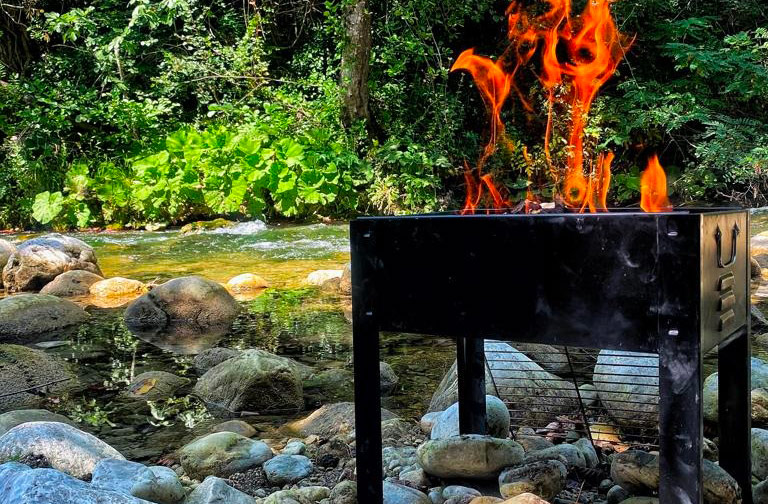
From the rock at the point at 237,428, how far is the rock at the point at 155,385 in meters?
0.76

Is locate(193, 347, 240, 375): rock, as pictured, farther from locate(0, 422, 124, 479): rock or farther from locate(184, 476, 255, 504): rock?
locate(184, 476, 255, 504): rock

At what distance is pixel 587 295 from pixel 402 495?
3.29 feet

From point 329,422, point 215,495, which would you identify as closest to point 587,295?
point 215,495

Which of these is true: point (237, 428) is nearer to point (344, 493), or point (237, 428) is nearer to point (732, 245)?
point (344, 493)

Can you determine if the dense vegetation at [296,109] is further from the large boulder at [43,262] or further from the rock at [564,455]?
the rock at [564,455]

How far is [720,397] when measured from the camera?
8.02 feet

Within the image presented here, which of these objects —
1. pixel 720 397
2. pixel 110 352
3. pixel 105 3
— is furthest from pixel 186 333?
pixel 105 3

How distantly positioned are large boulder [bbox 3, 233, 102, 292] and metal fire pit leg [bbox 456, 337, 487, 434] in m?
7.21

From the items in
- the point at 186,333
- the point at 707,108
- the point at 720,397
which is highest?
the point at 707,108

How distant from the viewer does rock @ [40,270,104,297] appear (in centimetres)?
832

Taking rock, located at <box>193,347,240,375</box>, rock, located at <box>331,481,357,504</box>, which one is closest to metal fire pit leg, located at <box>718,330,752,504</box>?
rock, located at <box>331,481,357,504</box>

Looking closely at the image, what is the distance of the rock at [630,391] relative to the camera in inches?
132

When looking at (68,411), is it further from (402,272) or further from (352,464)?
(402,272)

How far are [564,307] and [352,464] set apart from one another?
4.39ft
